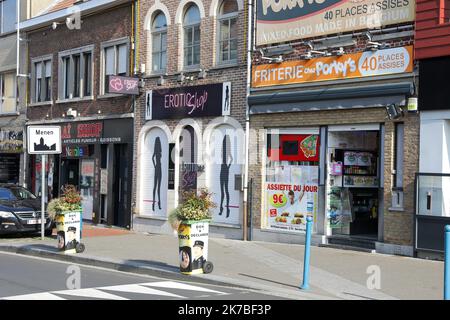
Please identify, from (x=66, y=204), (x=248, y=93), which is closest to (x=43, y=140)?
(x=66, y=204)

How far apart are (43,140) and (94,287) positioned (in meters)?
8.09

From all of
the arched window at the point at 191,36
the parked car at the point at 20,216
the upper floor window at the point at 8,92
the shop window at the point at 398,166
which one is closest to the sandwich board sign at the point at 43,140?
the parked car at the point at 20,216

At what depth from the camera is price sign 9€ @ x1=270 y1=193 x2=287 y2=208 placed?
642 inches

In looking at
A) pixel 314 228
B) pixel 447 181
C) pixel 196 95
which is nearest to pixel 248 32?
pixel 196 95

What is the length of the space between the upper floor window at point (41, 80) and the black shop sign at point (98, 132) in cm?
224

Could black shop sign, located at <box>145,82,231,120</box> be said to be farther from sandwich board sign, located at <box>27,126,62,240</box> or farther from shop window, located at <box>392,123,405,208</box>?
shop window, located at <box>392,123,405,208</box>

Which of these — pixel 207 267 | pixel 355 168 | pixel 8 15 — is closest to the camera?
pixel 207 267

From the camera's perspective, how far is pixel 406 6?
13.4m

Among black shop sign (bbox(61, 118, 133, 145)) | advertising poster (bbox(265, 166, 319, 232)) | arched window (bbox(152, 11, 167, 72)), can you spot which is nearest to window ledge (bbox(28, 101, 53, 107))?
black shop sign (bbox(61, 118, 133, 145))

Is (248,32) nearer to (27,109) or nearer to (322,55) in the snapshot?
(322,55)

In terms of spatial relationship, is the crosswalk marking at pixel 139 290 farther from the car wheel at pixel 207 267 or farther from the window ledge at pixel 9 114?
the window ledge at pixel 9 114

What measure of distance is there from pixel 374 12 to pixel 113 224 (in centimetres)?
1176

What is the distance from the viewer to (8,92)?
28406mm

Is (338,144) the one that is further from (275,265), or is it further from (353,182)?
(275,265)
